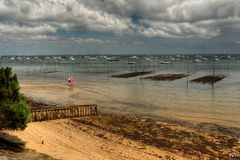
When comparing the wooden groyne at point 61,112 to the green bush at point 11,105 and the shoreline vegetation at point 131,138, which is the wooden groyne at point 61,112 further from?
the green bush at point 11,105

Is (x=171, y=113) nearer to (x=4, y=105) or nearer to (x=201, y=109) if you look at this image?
(x=201, y=109)

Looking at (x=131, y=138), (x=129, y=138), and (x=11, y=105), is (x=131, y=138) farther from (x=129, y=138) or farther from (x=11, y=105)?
(x=11, y=105)

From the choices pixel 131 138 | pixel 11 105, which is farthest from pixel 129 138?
pixel 11 105

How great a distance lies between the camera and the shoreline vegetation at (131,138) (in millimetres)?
23469

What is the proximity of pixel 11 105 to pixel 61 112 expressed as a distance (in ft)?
46.2

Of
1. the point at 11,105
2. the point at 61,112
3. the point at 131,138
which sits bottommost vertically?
the point at 131,138

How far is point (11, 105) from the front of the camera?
21.5 meters

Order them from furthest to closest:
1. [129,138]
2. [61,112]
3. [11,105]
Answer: [61,112]
[129,138]
[11,105]

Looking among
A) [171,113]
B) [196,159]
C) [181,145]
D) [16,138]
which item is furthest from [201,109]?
[16,138]

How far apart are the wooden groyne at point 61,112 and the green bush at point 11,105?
10899 mm

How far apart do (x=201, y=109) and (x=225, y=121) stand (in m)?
7.19

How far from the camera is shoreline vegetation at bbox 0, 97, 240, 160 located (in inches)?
924

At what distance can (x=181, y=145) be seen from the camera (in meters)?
26.1

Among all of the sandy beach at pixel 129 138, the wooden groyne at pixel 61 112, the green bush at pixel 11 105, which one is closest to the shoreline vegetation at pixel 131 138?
the sandy beach at pixel 129 138
